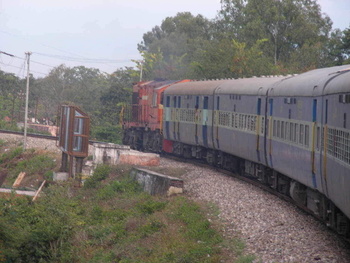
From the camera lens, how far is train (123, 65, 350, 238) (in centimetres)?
1238

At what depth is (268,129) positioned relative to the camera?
66.2 feet

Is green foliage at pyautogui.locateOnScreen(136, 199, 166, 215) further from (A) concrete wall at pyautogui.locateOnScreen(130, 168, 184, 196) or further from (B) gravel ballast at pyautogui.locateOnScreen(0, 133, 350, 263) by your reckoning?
Result: (A) concrete wall at pyautogui.locateOnScreen(130, 168, 184, 196)

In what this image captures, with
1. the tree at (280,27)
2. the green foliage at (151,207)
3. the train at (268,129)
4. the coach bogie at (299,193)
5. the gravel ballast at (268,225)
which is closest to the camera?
the gravel ballast at (268,225)

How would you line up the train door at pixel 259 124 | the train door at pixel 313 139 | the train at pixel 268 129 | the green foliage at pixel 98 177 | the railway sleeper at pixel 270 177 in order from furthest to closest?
the green foliage at pixel 98 177 → the train door at pixel 259 124 → the train door at pixel 313 139 → the railway sleeper at pixel 270 177 → the train at pixel 268 129

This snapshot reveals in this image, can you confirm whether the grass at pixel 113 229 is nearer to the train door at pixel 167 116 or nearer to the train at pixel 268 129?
the train at pixel 268 129

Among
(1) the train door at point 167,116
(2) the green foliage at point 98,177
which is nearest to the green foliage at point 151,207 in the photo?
(2) the green foliage at point 98,177

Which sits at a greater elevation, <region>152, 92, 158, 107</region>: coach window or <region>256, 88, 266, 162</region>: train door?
<region>152, 92, 158, 107</region>: coach window

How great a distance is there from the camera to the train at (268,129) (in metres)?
12.4

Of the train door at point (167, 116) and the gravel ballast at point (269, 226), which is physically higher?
the train door at point (167, 116)

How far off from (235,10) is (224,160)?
172 ft

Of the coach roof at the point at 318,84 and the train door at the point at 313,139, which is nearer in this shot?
the coach roof at the point at 318,84

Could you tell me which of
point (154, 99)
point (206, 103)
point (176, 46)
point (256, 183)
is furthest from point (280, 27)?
point (256, 183)

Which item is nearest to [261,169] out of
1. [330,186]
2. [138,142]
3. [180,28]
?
[330,186]

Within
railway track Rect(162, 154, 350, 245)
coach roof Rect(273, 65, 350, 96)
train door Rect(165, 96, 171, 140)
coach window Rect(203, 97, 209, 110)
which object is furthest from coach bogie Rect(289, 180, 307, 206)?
train door Rect(165, 96, 171, 140)
